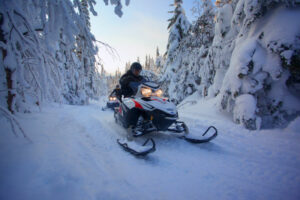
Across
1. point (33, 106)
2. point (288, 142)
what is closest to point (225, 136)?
point (288, 142)

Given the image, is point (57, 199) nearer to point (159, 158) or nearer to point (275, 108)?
point (159, 158)

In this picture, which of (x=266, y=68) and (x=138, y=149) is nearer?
(x=138, y=149)

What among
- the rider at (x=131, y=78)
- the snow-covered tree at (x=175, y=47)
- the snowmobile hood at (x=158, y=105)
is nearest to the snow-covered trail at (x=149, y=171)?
the snowmobile hood at (x=158, y=105)

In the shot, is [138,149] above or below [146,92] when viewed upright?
below

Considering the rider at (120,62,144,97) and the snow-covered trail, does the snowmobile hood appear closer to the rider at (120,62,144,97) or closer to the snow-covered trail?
the snow-covered trail

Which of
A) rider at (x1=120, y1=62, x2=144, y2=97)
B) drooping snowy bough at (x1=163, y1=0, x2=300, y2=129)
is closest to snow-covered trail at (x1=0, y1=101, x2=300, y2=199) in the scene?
drooping snowy bough at (x1=163, y1=0, x2=300, y2=129)

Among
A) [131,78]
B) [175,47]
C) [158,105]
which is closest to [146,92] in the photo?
[158,105]

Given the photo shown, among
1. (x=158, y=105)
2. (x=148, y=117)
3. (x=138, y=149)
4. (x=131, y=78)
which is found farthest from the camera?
(x=131, y=78)

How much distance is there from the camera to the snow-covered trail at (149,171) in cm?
133

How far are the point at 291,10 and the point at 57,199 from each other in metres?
5.64

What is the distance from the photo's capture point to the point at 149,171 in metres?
1.85

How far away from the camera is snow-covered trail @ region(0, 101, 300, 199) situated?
52.5 inches

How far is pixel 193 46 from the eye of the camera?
9758mm

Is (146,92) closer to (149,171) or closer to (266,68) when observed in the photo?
(149,171)
